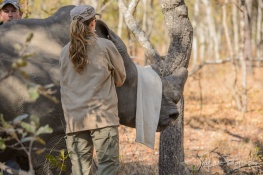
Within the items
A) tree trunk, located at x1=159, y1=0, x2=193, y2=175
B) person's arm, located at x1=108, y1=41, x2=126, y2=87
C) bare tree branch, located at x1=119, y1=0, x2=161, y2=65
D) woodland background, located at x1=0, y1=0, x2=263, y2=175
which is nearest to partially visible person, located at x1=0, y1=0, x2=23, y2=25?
bare tree branch, located at x1=119, y1=0, x2=161, y2=65

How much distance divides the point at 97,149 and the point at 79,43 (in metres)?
0.95

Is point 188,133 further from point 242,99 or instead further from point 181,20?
point 181,20

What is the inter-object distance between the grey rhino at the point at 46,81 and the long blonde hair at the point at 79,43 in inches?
26.5

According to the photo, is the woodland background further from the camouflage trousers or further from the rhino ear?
the rhino ear

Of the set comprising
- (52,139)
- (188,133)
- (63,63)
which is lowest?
(188,133)

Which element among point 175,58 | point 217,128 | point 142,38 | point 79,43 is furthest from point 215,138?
point 79,43

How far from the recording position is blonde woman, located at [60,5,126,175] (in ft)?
18.2

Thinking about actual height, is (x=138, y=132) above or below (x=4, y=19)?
below

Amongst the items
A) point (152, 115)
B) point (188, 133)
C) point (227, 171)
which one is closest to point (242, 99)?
point (188, 133)

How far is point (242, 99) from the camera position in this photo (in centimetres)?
1552

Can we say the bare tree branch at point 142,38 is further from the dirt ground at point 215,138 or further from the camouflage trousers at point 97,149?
the camouflage trousers at point 97,149

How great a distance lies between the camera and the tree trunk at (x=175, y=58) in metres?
7.34

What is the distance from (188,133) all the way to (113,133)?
7.51 m

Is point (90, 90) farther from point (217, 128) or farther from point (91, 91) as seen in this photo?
point (217, 128)
